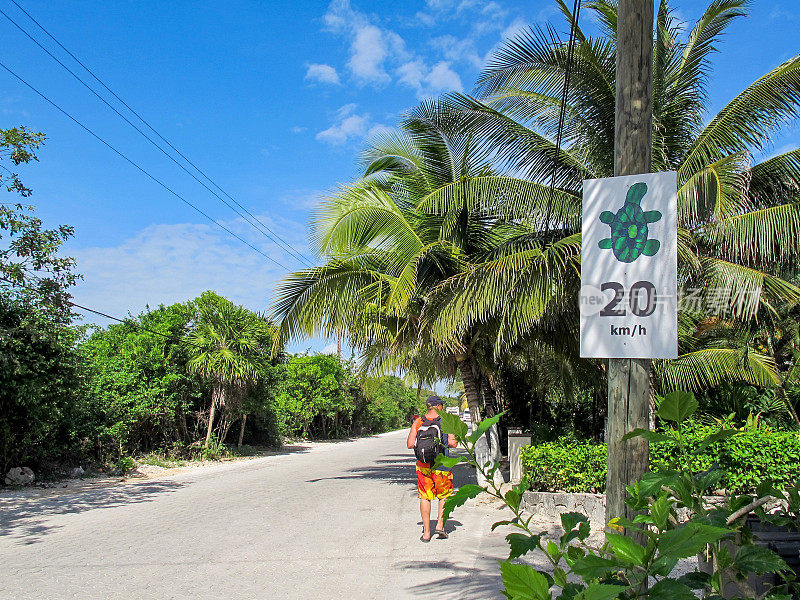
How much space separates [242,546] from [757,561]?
21.1 feet

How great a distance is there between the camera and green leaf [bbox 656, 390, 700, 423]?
183cm

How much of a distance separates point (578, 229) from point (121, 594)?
7.81 metres

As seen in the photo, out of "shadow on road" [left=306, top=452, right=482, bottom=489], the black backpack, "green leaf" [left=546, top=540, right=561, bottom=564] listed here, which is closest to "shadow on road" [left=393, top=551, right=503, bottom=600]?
the black backpack

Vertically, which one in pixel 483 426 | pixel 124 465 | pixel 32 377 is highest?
pixel 32 377

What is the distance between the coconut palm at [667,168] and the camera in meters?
7.98

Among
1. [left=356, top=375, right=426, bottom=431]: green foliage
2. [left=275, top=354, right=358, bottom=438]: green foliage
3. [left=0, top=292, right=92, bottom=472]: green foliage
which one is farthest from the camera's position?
[left=356, top=375, right=426, bottom=431]: green foliage

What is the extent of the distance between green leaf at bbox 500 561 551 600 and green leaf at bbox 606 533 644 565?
199 millimetres

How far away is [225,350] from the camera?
18250 mm

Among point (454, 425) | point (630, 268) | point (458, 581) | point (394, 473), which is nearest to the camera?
point (454, 425)

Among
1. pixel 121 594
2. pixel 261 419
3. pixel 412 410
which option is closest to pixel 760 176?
pixel 121 594

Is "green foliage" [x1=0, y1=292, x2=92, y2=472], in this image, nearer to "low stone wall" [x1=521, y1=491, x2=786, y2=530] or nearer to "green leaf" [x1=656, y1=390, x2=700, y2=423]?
"low stone wall" [x1=521, y1=491, x2=786, y2=530]

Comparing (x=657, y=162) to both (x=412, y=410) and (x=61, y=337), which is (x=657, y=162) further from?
(x=412, y=410)

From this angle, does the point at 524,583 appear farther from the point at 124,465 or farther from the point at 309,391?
the point at 309,391

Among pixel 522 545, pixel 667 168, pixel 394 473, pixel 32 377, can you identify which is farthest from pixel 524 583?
pixel 394 473
